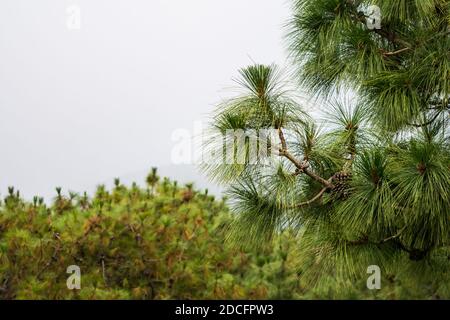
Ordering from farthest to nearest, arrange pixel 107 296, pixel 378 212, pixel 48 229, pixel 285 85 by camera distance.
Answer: pixel 48 229 → pixel 107 296 → pixel 285 85 → pixel 378 212

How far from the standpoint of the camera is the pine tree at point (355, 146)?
2.14m

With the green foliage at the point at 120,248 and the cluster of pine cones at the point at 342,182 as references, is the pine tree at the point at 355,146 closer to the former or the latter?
the cluster of pine cones at the point at 342,182

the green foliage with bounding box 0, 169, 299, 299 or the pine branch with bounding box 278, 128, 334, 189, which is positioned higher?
the pine branch with bounding box 278, 128, 334, 189

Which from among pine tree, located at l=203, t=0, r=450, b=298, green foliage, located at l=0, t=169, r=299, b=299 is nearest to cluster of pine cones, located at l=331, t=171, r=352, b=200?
pine tree, located at l=203, t=0, r=450, b=298

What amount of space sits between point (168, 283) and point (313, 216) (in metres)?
2.11

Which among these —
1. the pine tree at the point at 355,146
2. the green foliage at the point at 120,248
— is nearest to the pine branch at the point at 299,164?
the pine tree at the point at 355,146

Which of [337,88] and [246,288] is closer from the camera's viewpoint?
[337,88]

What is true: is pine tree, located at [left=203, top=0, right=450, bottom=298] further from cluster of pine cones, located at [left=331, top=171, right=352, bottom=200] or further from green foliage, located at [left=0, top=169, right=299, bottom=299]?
green foliage, located at [left=0, top=169, right=299, bottom=299]

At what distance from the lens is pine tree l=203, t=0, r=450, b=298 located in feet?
7.04

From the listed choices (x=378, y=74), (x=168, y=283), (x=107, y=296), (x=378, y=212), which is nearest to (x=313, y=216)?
(x=378, y=212)

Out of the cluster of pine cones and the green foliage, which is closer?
Result: the cluster of pine cones

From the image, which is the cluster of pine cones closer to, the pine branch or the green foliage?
the pine branch

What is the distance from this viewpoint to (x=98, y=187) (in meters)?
4.71

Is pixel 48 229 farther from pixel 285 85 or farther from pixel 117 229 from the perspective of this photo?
pixel 285 85
